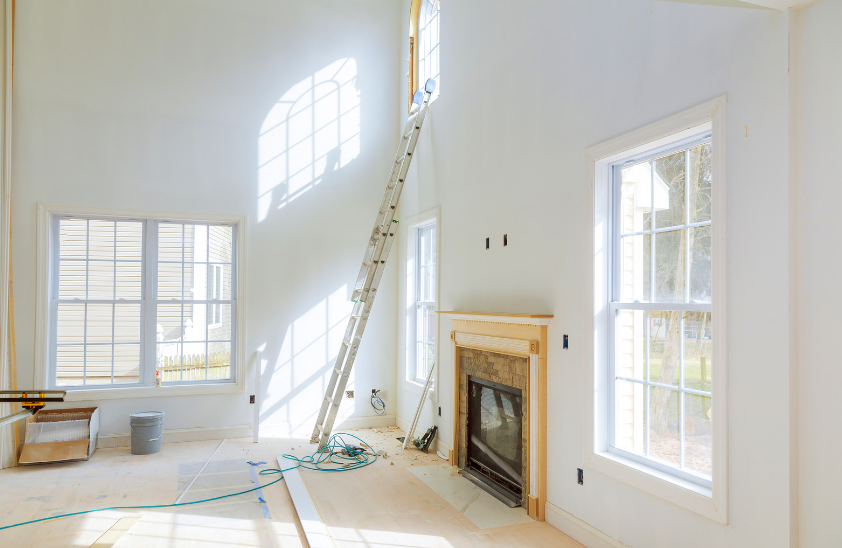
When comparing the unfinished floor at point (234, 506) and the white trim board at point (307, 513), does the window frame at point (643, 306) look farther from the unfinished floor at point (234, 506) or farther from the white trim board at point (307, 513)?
the white trim board at point (307, 513)

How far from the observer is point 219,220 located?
233 inches

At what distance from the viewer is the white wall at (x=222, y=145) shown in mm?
5367

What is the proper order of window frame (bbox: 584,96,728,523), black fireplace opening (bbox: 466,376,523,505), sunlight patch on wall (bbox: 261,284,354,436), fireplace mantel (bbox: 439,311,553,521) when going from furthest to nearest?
sunlight patch on wall (bbox: 261,284,354,436)
black fireplace opening (bbox: 466,376,523,505)
fireplace mantel (bbox: 439,311,553,521)
window frame (bbox: 584,96,728,523)

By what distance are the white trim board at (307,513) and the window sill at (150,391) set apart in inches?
56.7

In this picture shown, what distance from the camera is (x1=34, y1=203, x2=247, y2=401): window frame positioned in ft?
17.4

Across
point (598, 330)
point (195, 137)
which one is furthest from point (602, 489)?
point (195, 137)

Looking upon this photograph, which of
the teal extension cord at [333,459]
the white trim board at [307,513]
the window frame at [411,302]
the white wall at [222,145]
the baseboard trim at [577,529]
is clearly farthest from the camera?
the window frame at [411,302]

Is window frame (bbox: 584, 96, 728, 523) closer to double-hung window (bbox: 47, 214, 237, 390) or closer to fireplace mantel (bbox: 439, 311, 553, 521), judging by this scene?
fireplace mantel (bbox: 439, 311, 553, 521)

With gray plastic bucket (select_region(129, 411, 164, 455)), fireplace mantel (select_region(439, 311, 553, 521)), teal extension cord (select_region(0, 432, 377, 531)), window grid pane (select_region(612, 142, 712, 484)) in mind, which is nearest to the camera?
window grid pane (select_region(612, 142, 712, 484))

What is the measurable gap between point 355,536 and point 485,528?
81 centimetres

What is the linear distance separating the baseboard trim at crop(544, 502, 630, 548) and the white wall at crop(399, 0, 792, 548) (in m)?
0.05

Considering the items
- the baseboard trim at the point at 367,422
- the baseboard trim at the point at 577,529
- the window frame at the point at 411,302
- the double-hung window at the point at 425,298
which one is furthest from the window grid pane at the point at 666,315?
the baseboard trim at the point at 367,422

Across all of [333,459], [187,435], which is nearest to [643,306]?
[333,459]

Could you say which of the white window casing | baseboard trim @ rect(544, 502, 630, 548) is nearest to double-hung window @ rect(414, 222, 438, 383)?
the white window casing
